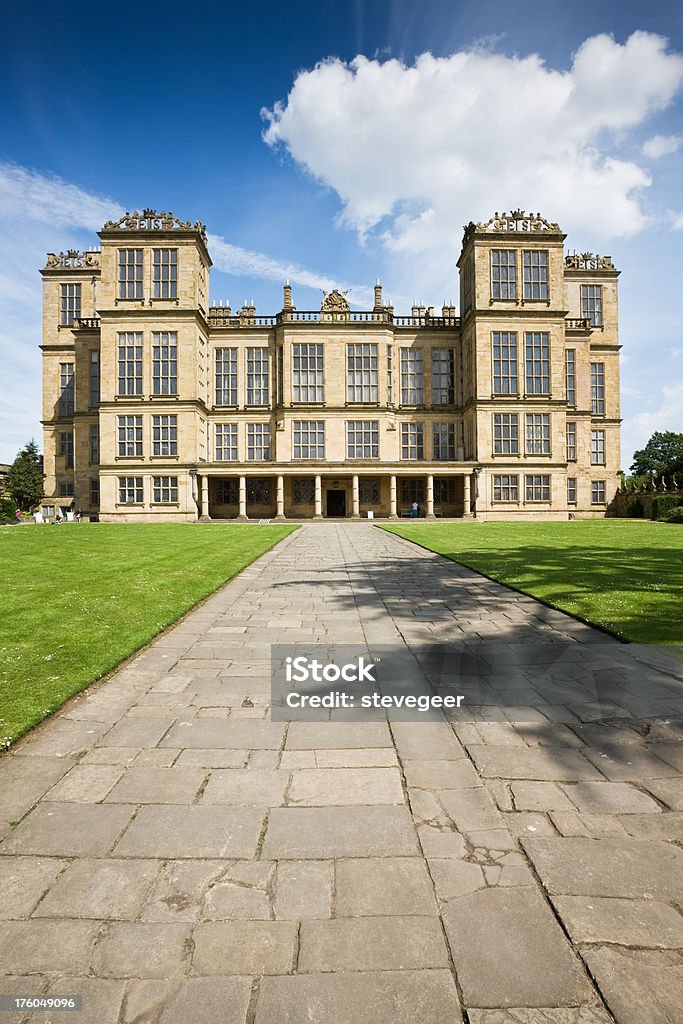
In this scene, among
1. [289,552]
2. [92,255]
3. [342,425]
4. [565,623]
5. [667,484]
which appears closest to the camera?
[565,623]

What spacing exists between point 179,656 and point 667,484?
141 feet

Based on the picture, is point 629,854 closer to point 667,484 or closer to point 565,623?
point 565,623

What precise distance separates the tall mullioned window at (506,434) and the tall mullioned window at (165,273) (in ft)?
87.0

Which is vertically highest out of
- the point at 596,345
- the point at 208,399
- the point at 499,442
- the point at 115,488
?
the point at 596,345

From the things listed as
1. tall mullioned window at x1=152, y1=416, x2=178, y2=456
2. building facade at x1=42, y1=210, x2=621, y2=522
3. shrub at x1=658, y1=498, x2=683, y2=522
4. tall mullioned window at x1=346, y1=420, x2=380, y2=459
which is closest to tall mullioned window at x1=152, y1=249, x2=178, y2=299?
building facade at x1=42, y1=210, x2=621, y2=522

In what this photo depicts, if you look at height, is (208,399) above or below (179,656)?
above

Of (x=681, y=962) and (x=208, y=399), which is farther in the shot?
(x=208, y=399)

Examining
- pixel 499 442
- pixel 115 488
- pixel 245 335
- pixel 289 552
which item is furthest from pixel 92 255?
pixel 289 552

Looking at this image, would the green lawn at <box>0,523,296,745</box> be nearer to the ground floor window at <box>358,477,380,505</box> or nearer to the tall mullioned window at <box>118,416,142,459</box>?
the tall mullioned window at <box>118,416,142,459</box>

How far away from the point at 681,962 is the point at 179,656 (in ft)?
16.7

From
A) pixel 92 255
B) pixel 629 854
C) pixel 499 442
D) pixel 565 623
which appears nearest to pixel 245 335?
pixel 92 255

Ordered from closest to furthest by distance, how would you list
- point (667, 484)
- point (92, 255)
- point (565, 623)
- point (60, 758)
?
point (60, 758), point (565, 623), point (667, 484), point (92, 255)

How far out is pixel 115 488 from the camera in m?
40.3

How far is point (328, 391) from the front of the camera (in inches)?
1702
